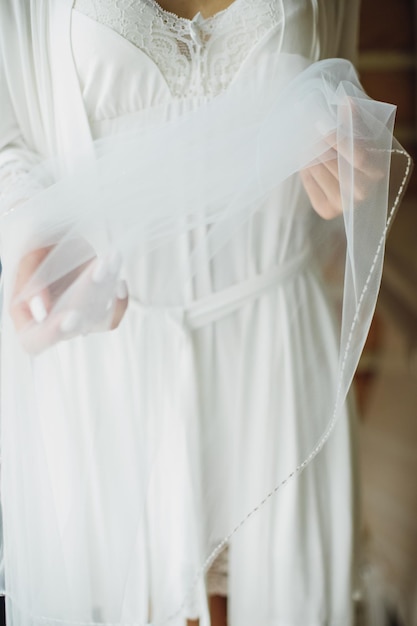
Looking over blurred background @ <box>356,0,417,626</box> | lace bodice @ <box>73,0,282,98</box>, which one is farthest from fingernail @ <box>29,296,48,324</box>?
blurred background @ <box>356,0,417,626</box>

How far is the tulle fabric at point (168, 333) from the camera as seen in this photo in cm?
63

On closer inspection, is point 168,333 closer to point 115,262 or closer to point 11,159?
point 115,262

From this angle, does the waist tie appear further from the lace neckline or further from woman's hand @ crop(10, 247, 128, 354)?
the lace neckline

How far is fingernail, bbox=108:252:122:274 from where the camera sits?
0.64 metres

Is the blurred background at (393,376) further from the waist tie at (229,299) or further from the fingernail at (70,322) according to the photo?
the fingernail at (70,322)

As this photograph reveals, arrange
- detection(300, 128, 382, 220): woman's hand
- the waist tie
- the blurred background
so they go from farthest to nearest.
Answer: the blurred background → the waist tie → detection(300, 128, 382, 220): woman's hand

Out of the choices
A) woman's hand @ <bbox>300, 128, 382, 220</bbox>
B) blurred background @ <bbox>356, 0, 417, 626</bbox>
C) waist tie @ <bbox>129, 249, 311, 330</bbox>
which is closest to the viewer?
woman's hand @ <bbox>300, 128, 382, 220</bbox>

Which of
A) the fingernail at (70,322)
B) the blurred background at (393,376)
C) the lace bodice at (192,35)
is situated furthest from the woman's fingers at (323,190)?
the blurred background at (393,376)

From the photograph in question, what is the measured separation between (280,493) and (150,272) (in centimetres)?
30

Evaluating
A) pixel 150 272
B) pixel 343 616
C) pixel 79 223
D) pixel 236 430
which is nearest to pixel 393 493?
pixel 343 616

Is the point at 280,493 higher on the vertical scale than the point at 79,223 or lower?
lower

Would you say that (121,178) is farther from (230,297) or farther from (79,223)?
(230,297)

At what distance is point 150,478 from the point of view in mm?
748

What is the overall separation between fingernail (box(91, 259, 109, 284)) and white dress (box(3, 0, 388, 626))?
1.3 inches
